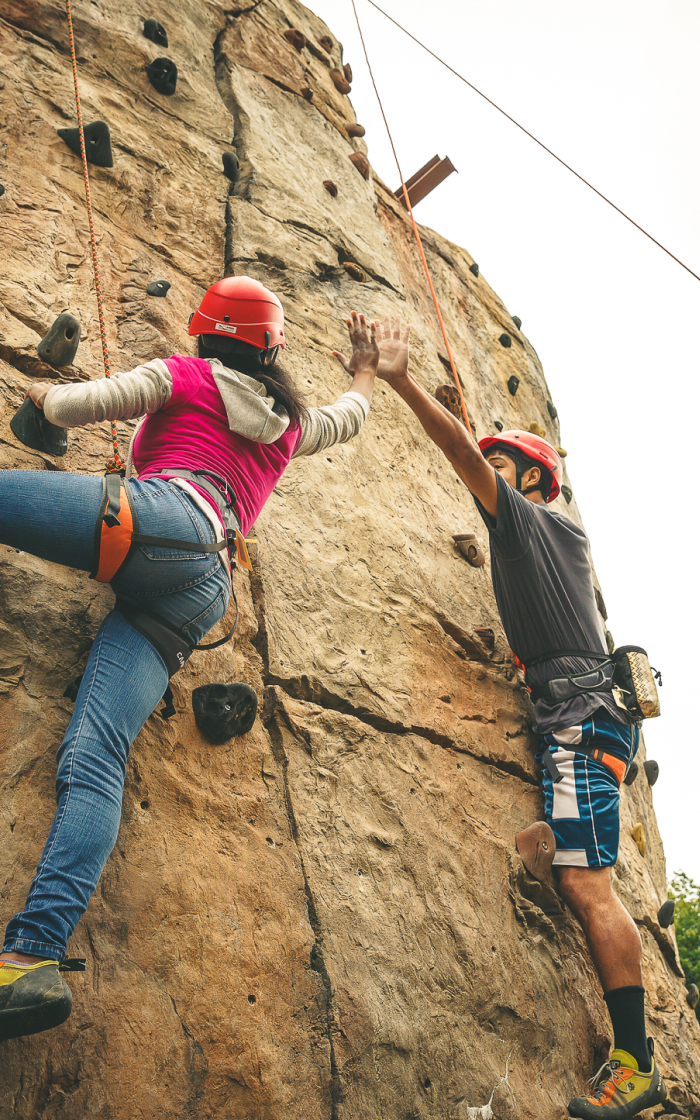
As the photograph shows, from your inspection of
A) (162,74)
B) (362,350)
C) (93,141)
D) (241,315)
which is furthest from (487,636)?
(162,74)

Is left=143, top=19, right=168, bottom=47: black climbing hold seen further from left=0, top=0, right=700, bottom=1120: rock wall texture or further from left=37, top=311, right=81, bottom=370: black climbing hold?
left=37, top=311, right=81, bottom=370: black climbing hold

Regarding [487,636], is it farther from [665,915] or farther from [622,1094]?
[622,1094]

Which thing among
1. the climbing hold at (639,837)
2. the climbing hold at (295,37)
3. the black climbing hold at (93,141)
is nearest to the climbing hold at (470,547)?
the climbing hold at (639,837)

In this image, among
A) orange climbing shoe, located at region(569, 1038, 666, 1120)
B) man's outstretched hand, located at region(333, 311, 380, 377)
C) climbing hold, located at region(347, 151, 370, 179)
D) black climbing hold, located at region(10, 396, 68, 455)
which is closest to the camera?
black climbing hold, located at region(10, 396, 68, 455)

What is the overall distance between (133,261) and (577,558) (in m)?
2.37

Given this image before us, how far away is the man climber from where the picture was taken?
9.53ft

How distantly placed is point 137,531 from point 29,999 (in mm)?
1030

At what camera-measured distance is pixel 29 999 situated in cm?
164

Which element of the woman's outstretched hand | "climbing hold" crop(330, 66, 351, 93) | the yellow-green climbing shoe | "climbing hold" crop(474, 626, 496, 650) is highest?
"climbing hold" crop(330, 66, 351, 93)

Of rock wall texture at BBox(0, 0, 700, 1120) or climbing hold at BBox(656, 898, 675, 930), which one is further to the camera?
climbing hold at BBox(656, 898, 675, 930)

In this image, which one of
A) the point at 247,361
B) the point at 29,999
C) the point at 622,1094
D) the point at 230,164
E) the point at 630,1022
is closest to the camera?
the point at 29,999

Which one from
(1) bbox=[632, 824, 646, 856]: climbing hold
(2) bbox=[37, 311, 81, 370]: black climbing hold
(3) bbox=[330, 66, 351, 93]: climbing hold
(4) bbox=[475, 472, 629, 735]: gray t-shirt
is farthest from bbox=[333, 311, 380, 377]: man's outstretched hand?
(3) bbox=[330, 66, 351, 93]: climbing hold

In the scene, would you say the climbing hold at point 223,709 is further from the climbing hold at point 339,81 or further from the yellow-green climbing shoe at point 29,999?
the climbing hold at point 339,81

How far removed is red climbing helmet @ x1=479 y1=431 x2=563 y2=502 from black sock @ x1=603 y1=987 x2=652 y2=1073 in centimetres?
215
